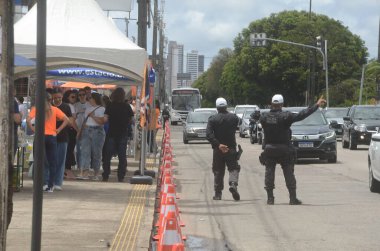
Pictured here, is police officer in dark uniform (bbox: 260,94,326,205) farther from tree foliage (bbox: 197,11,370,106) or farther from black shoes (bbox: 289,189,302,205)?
tree foliage (bbox: 197,11,370,106)

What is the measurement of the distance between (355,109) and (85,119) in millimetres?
18148

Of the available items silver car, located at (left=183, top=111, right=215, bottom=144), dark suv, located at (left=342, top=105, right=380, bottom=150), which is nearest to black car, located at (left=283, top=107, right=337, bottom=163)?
dark suv, located at (left=342, top=105, right=380, bottom=150)

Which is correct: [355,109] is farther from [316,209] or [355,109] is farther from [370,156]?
[316,209]

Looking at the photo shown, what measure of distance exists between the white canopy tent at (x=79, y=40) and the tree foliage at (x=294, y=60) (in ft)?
171

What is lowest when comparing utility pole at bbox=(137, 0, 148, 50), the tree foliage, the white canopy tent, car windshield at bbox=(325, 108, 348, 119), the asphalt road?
the asphalt road

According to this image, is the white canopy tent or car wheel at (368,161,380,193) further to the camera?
car wheel at (368,161,380,193)

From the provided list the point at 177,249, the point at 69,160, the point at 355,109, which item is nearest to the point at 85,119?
the point at 69,160

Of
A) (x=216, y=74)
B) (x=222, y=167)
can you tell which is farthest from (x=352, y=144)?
(x=216, y=74)

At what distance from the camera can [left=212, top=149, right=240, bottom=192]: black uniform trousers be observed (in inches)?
556

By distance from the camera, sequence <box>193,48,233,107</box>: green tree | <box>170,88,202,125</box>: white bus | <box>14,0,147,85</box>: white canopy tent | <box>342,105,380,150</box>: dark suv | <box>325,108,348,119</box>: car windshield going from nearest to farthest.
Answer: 1. <box>14,0,147,85</box>: white canopy tent
2. <box>342,105,380,150</box>: dark suv
3. <box>325,108,348,119</box>: car windshield
4. <box>170,88,202,125</box>: white bus
5. <box>193,48,233,107</box>: green tree

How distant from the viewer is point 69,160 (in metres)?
17.4

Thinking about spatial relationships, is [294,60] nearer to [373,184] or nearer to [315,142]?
[315,142]

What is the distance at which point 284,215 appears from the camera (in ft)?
40.0

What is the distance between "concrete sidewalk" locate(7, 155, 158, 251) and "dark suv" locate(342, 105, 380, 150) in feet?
53.6
